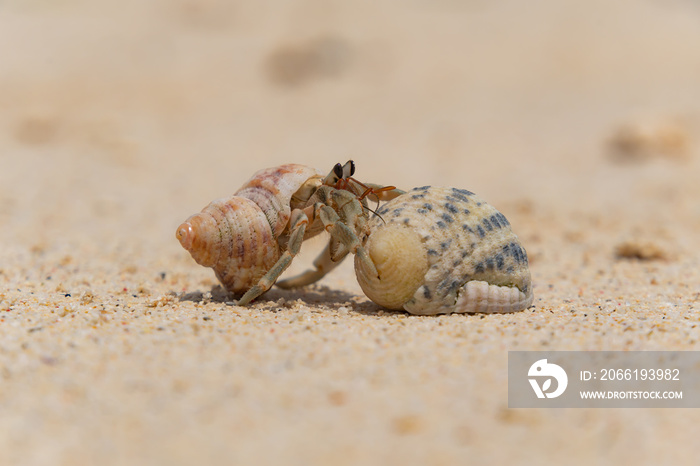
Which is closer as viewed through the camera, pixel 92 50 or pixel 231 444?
pixel 231 444

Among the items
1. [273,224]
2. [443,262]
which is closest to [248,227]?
[273,224]

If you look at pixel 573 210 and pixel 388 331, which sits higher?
pixel 573 210

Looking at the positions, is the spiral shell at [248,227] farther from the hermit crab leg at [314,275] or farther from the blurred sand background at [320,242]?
the hermit crab leg at [314,275]

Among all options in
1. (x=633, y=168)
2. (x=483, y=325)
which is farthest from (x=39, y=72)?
(x=483, y=325)

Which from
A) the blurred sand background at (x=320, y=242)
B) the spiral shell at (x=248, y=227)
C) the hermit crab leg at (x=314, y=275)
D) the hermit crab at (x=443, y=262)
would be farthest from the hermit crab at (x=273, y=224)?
the hermit crab leg at (x=314, y=275)

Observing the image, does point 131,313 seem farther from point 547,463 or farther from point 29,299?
point 547,463

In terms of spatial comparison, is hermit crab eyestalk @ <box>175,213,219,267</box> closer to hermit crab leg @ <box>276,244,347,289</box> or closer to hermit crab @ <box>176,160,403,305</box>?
hermit crab @ <box>176,160,403,305</box>

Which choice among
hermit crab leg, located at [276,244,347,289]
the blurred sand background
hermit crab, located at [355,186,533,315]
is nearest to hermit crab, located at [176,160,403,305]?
hermit crab, located at [355,186,533,315]
